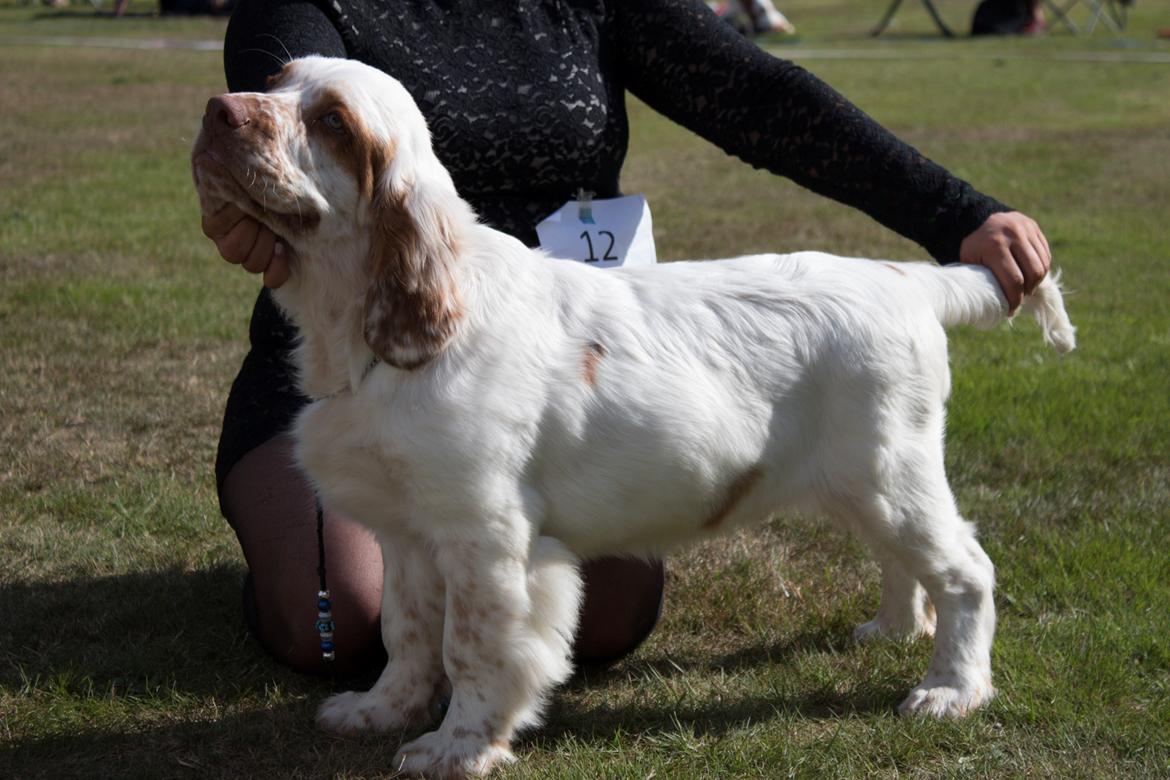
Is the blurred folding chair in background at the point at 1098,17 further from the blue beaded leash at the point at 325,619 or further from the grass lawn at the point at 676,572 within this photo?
the blue beaded leash at the point at 325,619

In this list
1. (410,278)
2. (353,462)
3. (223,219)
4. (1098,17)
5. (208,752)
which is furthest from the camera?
(1098,17)

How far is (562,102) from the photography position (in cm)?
341

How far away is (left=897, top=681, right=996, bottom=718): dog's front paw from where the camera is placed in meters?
2.86

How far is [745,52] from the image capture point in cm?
343

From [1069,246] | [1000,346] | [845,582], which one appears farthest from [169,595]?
[1069,246]

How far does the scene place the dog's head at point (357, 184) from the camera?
2344 mm

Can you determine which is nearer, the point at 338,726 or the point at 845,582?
the point at 338,726

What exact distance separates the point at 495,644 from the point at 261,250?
0.89 metres

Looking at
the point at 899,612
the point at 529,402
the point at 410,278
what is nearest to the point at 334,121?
the point at 410,278

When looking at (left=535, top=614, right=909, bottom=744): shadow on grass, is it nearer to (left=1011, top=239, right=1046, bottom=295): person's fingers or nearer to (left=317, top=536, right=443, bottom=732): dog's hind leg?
(left=317, top=536, right=443, bottom=732): dog's hind leg

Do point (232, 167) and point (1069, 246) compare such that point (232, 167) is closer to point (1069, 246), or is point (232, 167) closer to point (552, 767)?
point (552, 767)

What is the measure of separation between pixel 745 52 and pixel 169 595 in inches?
81.3

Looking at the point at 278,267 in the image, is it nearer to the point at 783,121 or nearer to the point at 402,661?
the point at 402,661

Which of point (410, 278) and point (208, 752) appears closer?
point (410, 278)
